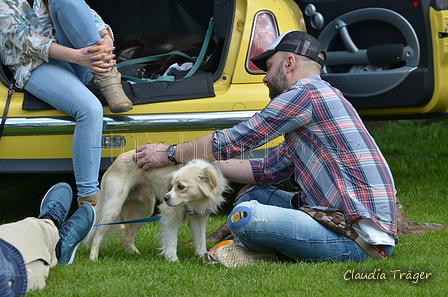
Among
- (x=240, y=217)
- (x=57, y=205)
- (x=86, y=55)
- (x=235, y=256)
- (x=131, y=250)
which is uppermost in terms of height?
(x=86, y=55)

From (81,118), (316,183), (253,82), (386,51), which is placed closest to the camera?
(316,183)

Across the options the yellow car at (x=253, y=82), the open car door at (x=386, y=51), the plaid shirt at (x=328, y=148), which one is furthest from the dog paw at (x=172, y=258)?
the open car door at (x=386, y=51)

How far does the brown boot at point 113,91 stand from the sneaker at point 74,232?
862mm

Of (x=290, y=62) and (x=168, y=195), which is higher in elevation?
(x=290, y=62)

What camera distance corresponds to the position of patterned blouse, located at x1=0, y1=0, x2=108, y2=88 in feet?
13.2

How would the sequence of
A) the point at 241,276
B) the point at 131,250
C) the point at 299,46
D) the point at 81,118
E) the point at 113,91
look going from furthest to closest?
the point at 113,91 → the point at 81,118 → the point at 131,250 → the point at 299,46 → the point at 241,276

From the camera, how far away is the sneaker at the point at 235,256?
3.22m

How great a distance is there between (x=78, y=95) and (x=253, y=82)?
1247 mm

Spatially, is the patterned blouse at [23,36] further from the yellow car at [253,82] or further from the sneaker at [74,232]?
the sneaker at [74,232]

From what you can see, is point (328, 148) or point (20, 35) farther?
point (20, 35)

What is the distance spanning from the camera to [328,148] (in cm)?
319

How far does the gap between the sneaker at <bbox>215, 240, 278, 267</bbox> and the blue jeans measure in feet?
0.30

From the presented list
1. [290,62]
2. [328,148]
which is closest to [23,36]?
[290,62]

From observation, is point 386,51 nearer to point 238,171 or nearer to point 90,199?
point 238,171
